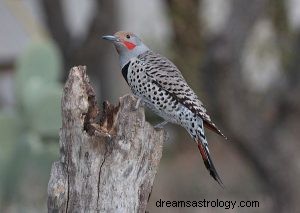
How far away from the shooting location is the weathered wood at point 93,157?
4371 millimetres

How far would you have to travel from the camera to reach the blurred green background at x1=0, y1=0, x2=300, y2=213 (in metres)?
7.65

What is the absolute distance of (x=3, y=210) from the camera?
8164mm

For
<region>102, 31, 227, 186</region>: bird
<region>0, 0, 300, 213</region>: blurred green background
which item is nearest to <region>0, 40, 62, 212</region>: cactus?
<region>0, 0, 300, 213</region>: blurred green background

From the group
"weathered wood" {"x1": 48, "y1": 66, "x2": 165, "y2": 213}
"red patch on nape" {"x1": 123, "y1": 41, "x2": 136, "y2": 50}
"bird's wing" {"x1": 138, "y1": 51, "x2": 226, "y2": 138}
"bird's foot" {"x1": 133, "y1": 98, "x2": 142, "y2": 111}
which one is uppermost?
"red patch on nape" {"x1": 123, "y1": 41, "x2": 136, "y2": 50}

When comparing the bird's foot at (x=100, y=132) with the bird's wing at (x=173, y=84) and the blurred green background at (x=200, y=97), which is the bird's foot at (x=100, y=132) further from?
the blurred green background at (x=200, y=97)

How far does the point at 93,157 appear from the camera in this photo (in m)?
4.37

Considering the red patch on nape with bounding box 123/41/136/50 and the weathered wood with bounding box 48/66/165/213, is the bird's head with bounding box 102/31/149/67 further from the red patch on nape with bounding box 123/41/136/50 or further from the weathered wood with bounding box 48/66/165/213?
the weathered wood with bounding box 48/66/165/213

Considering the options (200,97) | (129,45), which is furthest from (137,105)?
(200,97)

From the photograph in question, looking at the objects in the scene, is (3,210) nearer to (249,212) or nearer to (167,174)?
(249,212)

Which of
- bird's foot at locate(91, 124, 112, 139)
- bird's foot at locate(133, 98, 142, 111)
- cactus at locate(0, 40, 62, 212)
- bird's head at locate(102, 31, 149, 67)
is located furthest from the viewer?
cactus at locate(0, 40, 62, 212)

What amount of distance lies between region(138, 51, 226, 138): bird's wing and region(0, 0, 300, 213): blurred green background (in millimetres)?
2392

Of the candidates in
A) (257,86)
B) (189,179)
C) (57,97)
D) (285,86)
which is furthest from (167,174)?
(57,97)

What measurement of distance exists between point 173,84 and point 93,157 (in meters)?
0.76

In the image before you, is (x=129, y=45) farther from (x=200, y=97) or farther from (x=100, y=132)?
(x=200, y=97)
